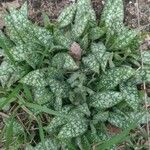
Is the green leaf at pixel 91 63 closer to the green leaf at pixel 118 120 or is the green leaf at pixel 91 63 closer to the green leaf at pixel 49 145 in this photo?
the green leaf at pixel 118 120

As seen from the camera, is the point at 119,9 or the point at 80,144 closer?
the point at 80,144

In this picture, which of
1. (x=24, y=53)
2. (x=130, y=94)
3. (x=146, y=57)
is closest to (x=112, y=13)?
(x=146, y=57)

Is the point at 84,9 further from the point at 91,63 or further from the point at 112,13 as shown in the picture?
the point at 91,63

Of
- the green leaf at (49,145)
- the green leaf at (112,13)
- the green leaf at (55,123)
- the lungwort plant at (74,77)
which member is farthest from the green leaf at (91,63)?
the green leaf at (49,145)

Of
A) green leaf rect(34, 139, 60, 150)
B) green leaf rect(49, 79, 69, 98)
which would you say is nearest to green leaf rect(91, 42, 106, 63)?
green leaf rect(49, 79, 69, 98)

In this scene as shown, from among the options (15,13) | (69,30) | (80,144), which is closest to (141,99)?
(80,144)

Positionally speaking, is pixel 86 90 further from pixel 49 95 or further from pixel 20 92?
pixel 20 92

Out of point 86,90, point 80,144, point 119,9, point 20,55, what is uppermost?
point 119,9
